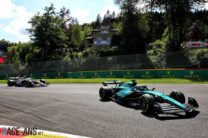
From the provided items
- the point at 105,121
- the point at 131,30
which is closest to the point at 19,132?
the point at 105,121

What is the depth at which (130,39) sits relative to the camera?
60.8 m

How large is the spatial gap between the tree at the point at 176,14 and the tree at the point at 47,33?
76.9 ft

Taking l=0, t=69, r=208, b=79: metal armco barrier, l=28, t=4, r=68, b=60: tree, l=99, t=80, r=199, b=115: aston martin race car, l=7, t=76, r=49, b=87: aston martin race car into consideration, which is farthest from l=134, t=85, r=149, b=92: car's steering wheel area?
l=28, t=4, r=68, b=60: tree

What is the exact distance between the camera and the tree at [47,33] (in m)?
66.7

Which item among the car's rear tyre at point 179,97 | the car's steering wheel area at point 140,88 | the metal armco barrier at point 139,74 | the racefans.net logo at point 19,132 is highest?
the metal armco barrier at point 139,74

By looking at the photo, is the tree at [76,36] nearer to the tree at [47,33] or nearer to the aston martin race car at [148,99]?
the tree at [47,33]

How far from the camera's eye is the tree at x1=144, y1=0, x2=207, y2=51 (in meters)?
49.5

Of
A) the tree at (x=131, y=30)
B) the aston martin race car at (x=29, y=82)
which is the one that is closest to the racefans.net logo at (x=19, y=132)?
the aston martin race car at (x=29, y=82)

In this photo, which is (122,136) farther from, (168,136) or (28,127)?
(28,127)

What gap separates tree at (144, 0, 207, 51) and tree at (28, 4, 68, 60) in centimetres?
2345

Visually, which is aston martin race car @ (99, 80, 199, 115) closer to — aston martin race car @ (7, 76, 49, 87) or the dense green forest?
aston martin race car @ (7, 76, 49, 87)

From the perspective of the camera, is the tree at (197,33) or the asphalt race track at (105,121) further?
the tree at (197,33)

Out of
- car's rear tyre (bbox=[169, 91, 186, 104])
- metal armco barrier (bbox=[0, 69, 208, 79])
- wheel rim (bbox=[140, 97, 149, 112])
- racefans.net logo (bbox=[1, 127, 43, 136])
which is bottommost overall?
racefans.net logo (bbox=[1, 127, 43, 136])

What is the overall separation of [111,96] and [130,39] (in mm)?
46246
